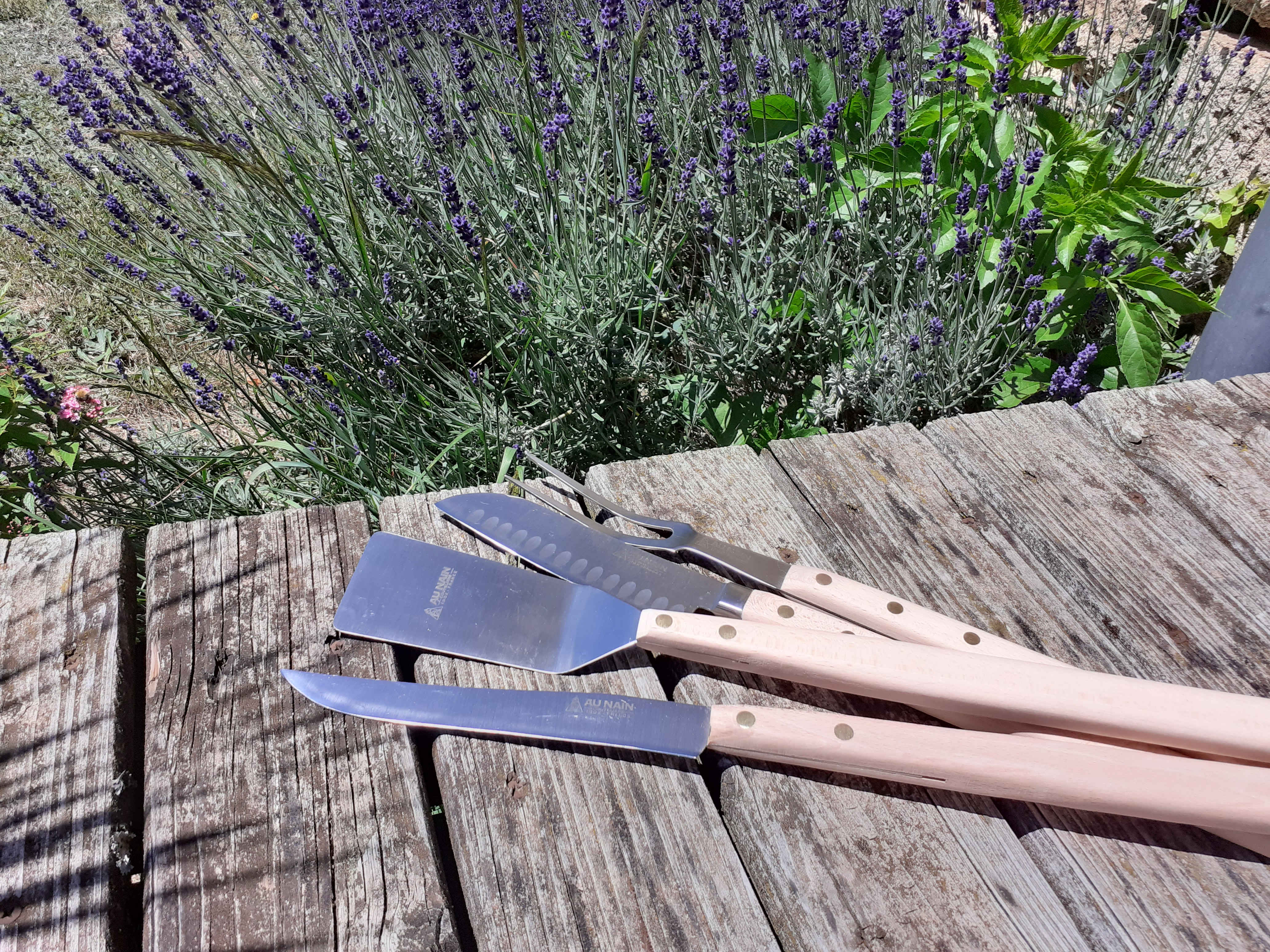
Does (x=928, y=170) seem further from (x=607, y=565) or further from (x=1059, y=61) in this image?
(x=607, y=565)

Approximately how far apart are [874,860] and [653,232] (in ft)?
6.63

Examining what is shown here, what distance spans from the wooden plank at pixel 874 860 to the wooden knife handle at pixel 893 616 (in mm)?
95

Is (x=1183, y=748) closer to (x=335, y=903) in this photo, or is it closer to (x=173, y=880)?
(x=335, y=903)

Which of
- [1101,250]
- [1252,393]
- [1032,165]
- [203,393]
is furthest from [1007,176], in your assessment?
[203,393]

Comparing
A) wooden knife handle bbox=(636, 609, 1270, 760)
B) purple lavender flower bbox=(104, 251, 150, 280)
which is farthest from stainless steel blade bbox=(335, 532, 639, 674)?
purple lavender flower bbox=(104, 251, 150, 280)

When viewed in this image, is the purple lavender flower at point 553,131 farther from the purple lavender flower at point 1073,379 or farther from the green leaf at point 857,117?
the purple lavender flower at point 1073,379

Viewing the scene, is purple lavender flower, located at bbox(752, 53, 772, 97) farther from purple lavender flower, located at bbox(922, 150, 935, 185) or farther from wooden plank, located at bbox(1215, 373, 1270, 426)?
wooden plank, located at bbox(1215, 373, 1270, 426)

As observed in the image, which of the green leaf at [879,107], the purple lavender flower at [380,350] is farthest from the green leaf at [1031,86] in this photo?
the purple lavender flower at [380,350]

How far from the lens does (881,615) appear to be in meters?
1.01

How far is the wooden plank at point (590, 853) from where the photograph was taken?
83cm

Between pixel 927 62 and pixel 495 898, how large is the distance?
279 cm

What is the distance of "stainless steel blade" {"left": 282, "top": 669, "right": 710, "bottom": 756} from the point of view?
0.92 meters

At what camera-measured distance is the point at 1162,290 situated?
220 cm

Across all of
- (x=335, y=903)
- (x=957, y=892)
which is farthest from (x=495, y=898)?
(x=957, y=892)
